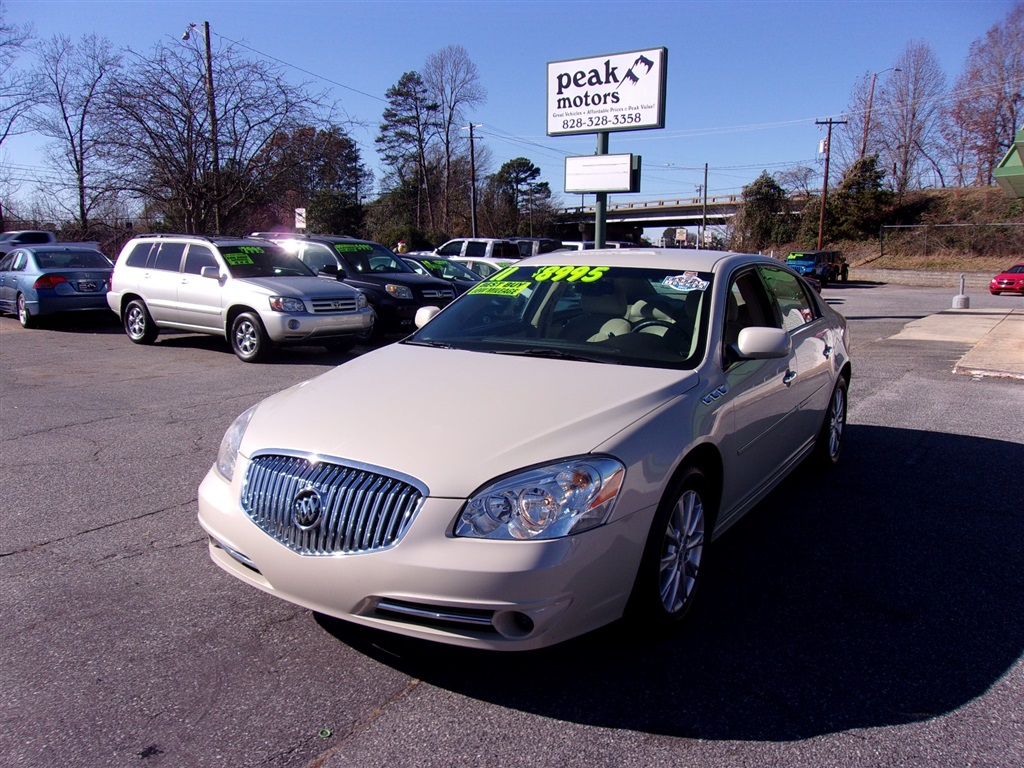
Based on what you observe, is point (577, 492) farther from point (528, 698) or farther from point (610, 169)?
point (610, 169)

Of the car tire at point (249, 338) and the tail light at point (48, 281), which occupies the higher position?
the tail light at point (48, 281)

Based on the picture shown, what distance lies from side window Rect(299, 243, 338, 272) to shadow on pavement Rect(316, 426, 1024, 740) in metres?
10.5

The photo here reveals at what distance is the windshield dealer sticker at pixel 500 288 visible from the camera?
4699mm

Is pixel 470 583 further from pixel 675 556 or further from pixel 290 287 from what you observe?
pixel 290 287

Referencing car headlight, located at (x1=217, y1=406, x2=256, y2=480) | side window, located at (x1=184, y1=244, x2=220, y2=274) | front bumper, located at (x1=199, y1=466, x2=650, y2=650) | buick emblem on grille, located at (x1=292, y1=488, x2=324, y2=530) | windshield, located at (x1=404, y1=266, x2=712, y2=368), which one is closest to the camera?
front bumper, located at (x1=199, y1=466, x2=650, y2=650)

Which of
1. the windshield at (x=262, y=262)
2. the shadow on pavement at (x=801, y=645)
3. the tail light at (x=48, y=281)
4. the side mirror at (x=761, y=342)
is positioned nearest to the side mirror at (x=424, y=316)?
the side mirror at (x=761, y=342)

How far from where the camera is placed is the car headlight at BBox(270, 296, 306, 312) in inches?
425

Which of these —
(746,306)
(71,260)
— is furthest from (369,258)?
(746,306)

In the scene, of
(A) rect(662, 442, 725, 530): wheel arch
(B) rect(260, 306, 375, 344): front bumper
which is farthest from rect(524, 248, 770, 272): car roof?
(B) rect(260, 306, 375, 344): front bumper

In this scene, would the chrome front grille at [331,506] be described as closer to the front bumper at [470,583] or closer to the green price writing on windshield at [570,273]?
the front bumper at [470,583]

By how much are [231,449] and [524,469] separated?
142 centimetres

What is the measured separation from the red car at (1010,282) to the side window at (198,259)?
1347 inches

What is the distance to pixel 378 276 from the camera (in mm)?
13539

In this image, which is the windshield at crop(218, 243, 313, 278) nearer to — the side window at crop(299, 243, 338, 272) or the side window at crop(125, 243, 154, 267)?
the side window at crop(299, 243, 338, 272)
